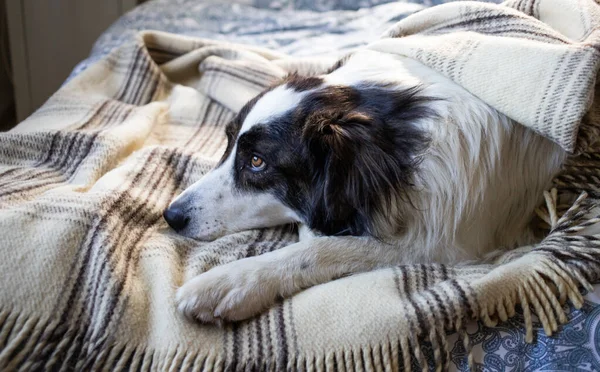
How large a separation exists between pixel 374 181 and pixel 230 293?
1.13ft

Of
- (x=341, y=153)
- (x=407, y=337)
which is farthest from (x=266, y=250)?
(x=407, y=337)

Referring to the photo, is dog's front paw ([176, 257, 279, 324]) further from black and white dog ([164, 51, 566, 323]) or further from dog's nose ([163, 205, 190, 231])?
dog's nose ([163, 205, 190, 231])

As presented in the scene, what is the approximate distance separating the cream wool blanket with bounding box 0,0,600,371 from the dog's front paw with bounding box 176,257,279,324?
21mm

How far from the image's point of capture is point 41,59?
3150 millimetres

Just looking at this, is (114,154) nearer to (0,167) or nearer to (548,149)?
(0,167)

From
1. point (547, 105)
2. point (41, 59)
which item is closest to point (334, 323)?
point (547, 105)

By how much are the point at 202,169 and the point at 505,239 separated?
0.73 meters

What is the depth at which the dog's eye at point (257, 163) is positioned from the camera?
1.19 m

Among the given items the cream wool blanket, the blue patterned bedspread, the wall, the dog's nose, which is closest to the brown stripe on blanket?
the cream wool blanket

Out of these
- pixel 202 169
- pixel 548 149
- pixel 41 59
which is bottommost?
pixel 41 59

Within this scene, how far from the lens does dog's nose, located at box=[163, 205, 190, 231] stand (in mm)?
1191

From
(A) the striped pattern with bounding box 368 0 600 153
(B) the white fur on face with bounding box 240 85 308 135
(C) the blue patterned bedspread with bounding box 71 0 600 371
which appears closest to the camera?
(A) the striped pattern with bounding box 368 0 600 153

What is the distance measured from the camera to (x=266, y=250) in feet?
3.73

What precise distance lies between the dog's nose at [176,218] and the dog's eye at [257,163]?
0.18 metres
